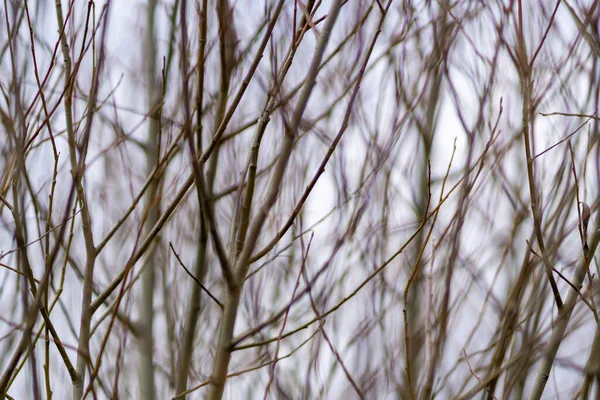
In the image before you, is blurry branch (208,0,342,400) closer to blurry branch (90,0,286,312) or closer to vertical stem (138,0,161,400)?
blurry branch (90,0,286,312)

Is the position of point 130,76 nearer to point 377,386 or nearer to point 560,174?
point 377,386

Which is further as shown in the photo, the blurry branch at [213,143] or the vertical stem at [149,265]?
the vertical stem at [149,265]

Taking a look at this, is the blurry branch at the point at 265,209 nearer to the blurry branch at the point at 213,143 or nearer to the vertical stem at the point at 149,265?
the blurry branch at the point at 213,143

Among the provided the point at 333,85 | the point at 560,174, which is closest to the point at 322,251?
the point at 333,85

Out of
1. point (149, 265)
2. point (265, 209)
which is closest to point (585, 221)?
point (265, 209)

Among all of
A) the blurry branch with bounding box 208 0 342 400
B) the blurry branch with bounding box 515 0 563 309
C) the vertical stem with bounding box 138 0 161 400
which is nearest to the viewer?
the blurry branch with bounding box 208 0 342 400

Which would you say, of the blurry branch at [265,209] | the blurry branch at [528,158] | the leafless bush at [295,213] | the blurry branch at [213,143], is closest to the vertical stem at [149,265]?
the leafless bush at [295,213]

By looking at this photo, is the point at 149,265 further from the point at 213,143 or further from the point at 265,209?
the point at 265,209

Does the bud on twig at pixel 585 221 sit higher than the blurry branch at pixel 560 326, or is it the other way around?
the bud on twig at pixel 585 221

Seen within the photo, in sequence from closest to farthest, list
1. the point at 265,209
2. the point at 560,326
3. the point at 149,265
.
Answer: the point at 265,209 → the point at 560,326 → the point at 149,265

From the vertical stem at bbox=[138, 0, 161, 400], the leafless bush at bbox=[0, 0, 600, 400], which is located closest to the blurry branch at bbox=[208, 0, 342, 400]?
the leafless bush at bbox=[0, 0, 600, 400]

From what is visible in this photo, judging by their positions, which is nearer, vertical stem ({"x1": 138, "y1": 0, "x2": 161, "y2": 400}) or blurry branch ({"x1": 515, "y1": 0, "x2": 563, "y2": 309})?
blurry branch ({"x1": 515, "y1": 0, "x2": 563, "y2": 309})

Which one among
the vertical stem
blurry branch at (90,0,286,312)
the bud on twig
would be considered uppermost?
the vertical stem

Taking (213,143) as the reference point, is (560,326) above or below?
below
